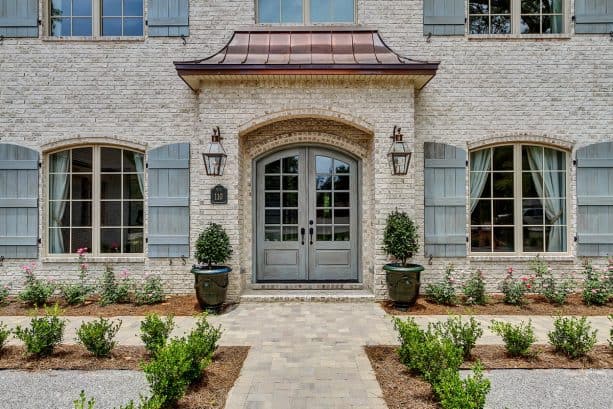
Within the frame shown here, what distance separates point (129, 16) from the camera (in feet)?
23.7

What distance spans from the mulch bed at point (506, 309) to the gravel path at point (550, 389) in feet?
6.42

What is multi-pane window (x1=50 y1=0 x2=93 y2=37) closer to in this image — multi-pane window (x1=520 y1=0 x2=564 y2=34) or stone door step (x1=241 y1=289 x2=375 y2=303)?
stone door step (x1=241 y1=289 x2=375 y2=303)

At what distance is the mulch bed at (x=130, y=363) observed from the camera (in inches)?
133

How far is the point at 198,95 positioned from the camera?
692cm

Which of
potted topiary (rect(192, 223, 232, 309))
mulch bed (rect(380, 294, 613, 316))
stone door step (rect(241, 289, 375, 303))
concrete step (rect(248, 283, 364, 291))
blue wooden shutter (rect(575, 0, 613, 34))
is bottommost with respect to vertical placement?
mulch bed (rect(380, 294, 613, 316))

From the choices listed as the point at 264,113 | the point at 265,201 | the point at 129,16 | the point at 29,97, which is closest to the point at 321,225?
the point at 265,201

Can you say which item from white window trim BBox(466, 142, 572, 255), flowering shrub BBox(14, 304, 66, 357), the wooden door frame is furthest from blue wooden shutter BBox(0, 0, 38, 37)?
white window trim BBox(466, 142, 572, 255)

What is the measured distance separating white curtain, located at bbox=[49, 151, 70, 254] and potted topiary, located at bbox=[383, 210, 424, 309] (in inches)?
227

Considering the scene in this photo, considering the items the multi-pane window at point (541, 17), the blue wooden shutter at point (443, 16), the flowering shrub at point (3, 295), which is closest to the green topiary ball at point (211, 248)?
the flowering shrub at point (3, 295)

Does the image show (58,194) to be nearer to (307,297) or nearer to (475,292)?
(307,297)

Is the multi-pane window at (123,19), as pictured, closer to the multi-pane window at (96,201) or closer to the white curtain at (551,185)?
the multi-pane window at (96,201)

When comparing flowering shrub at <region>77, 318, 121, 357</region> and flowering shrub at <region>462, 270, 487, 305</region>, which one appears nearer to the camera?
flowering shrub at <region>77, 318, 121, 357</region>

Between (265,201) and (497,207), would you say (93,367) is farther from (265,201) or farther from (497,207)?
(497,207)

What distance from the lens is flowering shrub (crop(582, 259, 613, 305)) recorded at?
628 centimetres
